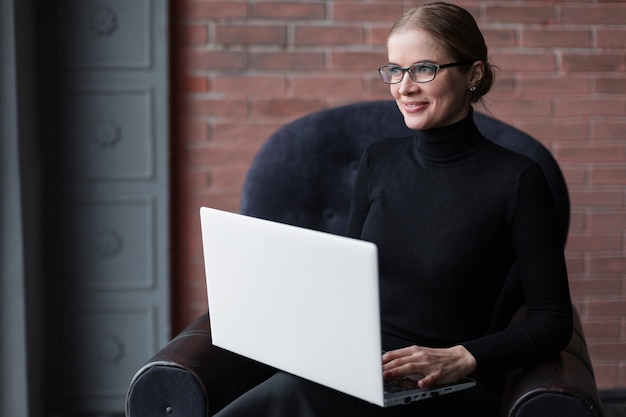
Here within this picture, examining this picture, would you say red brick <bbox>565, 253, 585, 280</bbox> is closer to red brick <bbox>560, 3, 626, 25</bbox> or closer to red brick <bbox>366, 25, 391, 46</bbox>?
red brick <bbox>560, 3, 626, 25</bbox>

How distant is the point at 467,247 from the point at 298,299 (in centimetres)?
47

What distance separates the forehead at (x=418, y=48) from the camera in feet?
4.95

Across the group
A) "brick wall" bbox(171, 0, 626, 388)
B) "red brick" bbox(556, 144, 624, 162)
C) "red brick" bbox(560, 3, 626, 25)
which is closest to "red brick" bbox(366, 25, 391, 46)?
"brick wall" bbox(171, 0, 626, 388)

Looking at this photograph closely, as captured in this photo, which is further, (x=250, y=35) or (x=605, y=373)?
(x=605, y=373)

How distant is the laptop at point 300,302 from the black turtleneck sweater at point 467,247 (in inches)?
6.7

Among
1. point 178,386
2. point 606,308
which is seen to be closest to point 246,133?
point 178,386

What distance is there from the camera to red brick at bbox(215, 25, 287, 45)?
7.91 ft

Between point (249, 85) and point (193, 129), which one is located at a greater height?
point (249, 85)

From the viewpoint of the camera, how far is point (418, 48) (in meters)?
1.51

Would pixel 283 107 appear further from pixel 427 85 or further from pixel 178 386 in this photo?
pixel 178 386

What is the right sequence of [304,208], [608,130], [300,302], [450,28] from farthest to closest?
[608,130] < [304,208] < [450,28] < [300,302]

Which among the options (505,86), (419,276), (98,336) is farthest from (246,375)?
(505,86)

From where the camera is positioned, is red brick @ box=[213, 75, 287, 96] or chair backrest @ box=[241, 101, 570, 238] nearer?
chair backrest @ box=[241, 101, 570, 238]

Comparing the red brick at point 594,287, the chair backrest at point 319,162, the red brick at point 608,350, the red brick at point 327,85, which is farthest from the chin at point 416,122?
the red brick at point 608,350
